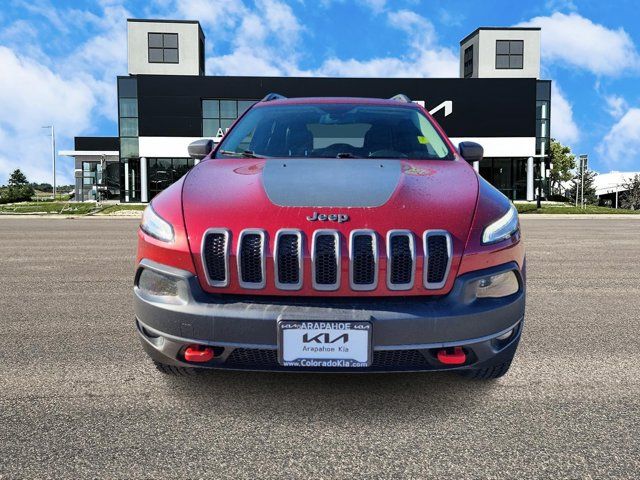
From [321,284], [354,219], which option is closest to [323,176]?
[354,219]

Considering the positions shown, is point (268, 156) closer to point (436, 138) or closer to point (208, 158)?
point (208, 158)

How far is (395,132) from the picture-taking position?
13.5 ft

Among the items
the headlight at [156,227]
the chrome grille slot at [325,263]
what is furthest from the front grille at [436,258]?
the headlight at [156,227]

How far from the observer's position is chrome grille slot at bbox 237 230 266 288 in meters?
2.52

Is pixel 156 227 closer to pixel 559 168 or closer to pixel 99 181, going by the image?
pixel 99 181

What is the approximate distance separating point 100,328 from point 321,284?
2596 millimetres

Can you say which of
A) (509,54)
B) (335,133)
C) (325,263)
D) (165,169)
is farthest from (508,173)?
(325,263)

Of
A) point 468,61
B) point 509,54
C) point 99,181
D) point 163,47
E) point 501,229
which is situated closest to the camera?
point 501,229

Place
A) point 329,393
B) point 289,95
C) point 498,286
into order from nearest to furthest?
point 498,286, point 329,393, point 289,95

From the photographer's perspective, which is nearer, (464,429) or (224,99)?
(464,429)

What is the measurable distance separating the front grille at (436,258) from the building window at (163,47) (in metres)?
44.1

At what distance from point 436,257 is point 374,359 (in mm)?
552

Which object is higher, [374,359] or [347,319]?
[347,319]

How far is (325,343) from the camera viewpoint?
246 centimetres
